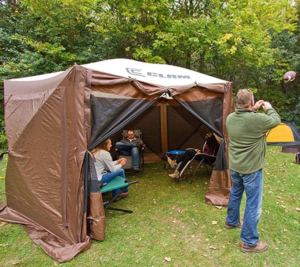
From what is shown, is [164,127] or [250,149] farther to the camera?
[164,127]

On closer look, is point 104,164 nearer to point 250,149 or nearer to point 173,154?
point 250,149

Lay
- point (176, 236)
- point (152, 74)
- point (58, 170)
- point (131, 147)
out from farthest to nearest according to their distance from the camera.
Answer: point (131, 147) < point (152, 74) < point (176, 236) < point (58, 170)

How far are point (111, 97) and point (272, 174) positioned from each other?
396cm

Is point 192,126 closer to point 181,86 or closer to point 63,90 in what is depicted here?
point 181,86

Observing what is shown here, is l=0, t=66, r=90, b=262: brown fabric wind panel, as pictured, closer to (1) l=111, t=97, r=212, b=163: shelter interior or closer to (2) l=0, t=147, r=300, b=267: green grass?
(2) l=0, t=147, r=300, b=267: green grass

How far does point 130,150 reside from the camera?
530 centimetres

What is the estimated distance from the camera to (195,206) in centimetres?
363

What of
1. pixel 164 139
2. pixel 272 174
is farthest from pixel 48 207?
pixel 272 174

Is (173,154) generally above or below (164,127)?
below

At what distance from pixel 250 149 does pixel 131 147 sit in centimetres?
327

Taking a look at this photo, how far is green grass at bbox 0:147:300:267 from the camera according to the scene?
2.39 m

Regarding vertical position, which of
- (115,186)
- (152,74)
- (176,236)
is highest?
(152,74)

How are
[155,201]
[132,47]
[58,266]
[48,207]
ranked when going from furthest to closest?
[132,47]
[155,201]
[48,207]
[58,266]

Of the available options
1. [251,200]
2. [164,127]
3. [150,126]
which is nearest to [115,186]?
[251,200]
